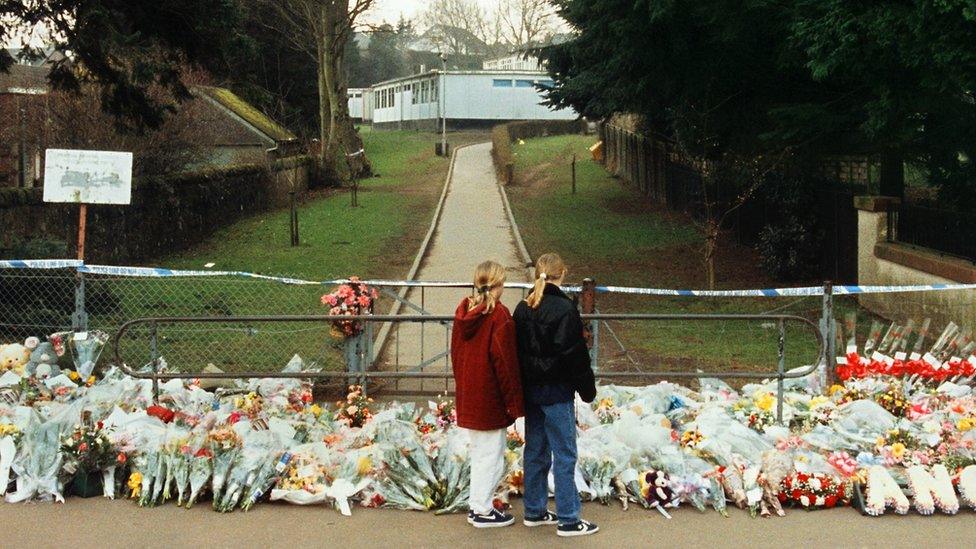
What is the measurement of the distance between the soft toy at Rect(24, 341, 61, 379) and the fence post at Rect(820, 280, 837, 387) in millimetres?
7112

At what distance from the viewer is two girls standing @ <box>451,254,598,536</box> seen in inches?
283

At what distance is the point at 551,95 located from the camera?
3438cm

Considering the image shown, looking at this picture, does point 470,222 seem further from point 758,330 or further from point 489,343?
point 489,343

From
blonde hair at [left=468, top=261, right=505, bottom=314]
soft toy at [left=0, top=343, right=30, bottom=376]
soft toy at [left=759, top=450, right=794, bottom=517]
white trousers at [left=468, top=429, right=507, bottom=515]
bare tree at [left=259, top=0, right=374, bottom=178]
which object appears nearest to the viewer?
blonde hair at [left=468, top=261, right=505, bottom=314]

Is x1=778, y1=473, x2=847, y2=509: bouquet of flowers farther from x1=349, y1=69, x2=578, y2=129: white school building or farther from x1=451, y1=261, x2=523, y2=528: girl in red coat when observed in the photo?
x1=349, y1=69, x2=578, y2=129: white school building

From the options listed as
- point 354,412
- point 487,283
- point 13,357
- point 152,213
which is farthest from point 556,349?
point 152,213

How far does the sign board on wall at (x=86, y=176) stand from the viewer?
49.6ft

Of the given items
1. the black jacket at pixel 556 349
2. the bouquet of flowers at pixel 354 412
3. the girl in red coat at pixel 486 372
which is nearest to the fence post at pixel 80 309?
the bouquet of flowers at pixel 354 412

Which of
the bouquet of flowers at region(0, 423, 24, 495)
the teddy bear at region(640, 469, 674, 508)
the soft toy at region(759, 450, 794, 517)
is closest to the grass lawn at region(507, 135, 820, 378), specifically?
the soft toy at region(759, 450, 794, 517)

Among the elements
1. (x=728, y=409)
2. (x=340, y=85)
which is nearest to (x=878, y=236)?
(x=728, y=409)

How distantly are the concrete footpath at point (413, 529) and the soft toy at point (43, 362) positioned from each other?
3.37 meters

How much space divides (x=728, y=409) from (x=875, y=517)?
214 centimetres

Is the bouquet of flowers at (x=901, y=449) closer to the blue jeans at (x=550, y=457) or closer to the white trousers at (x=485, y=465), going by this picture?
the blue jeans at (x=550, y=457)

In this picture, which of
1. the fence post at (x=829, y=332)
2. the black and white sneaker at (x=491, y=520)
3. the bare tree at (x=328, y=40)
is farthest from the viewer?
the bare tree at (x=328, y=40)
